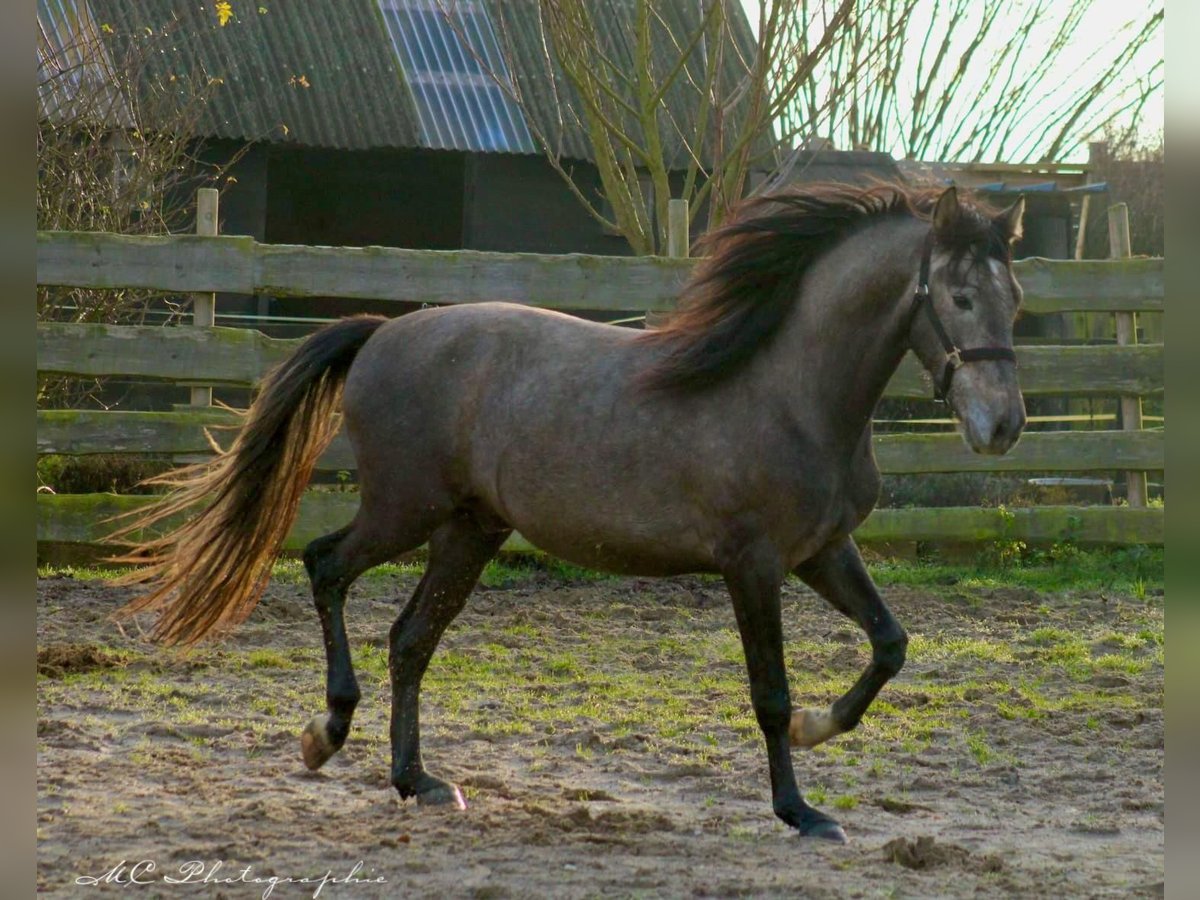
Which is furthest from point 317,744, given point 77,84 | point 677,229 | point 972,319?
point 77,84

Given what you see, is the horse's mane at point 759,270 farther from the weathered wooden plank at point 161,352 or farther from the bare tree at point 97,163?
the bare tree at point 97,163

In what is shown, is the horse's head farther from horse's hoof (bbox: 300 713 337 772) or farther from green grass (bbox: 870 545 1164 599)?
green grass (bbox: 870 545 1164 599)

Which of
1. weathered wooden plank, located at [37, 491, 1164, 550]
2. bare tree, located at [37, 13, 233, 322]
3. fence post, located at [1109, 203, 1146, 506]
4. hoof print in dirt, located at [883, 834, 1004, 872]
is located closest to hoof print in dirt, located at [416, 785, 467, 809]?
hoof print in dirt, located at [883, 834, 1004, 872]

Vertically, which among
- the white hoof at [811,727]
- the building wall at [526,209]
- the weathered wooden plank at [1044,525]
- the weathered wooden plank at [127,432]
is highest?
the building wall at [526,209]

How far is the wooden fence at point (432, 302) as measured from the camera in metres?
7.77

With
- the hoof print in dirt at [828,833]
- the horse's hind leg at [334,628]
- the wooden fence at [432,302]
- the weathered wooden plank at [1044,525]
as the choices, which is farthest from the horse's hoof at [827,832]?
the weathered wooden plank at [1044,525]

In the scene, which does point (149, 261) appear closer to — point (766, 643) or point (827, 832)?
point (766, 643)

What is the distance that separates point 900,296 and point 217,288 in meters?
5.10

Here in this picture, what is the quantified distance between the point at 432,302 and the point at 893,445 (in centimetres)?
292

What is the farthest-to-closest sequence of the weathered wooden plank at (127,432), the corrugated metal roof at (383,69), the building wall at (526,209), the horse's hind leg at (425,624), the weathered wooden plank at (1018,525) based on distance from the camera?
the building wall at (526,209)
the corrugated metal roof at (383,69)
the weathered wooden plank at (1018,525)
the weathered wooden plank at (127,432)
the horse's hind leg at (425,624)

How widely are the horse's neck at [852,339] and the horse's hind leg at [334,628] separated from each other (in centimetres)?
147

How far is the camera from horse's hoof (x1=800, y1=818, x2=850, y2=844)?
3.65 metres

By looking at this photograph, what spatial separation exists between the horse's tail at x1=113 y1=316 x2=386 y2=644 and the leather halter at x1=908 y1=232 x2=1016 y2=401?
77.8 inches

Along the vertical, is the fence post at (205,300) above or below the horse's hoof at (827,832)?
above
